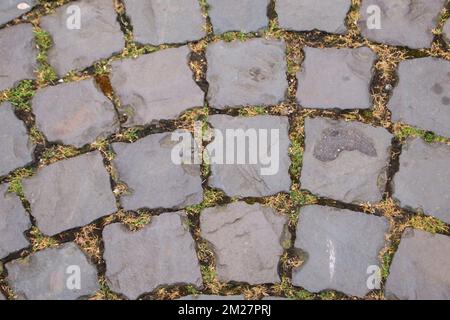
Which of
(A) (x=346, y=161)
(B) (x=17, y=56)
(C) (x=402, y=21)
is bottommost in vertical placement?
(A) (x=346, y=161)

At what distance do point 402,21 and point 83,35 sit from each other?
5.15 feet

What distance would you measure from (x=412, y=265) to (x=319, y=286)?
44 centimetres

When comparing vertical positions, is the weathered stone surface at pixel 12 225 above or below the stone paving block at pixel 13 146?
below

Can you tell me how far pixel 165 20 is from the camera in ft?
8.93

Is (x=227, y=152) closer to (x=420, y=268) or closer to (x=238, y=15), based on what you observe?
(x=238, y=15)

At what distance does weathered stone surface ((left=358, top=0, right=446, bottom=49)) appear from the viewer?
8.81 feet

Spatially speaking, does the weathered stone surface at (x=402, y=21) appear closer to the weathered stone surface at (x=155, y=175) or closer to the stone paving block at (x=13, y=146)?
the weathered stone surface at (x=155, y=175)

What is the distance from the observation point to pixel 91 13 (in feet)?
9.02

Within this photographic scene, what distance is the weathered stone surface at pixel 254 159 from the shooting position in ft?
8.59

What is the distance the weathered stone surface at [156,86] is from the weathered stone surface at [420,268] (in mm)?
1183

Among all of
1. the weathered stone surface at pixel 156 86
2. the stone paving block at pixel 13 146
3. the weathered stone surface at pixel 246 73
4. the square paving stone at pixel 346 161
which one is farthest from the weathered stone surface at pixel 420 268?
the stone paving block at pixel 13 146

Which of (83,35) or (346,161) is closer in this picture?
(346,161)

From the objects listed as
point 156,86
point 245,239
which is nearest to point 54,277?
point 245,239
